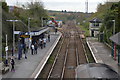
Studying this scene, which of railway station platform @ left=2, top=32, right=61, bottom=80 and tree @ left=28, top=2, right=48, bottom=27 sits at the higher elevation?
tree @ left=28, top=2, right=48, bottom=27

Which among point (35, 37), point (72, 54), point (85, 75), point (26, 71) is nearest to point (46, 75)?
point (26, 71)

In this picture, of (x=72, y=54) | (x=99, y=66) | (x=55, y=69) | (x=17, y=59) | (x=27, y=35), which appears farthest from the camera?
(x=72, y=54)

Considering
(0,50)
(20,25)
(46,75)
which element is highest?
(20,25)

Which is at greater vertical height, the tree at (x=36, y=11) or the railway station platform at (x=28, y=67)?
the tree at (x=36, y=11)

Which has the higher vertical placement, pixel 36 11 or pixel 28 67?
pixel 36 11

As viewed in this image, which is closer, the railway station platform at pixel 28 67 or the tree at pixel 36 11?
the railway station platform at pixel 28 67

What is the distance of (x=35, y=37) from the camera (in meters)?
31.4

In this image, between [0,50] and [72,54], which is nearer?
[0,50]

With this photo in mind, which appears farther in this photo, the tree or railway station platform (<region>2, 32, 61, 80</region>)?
the tree

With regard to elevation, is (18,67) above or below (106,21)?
below

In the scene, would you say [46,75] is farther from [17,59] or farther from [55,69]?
[17,59]

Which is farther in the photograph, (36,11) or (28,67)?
(36,11)

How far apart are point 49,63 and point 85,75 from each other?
12.2m

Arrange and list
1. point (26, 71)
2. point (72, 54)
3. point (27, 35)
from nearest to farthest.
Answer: point (26, 71) < point (27, 35) < point (72, 54)
